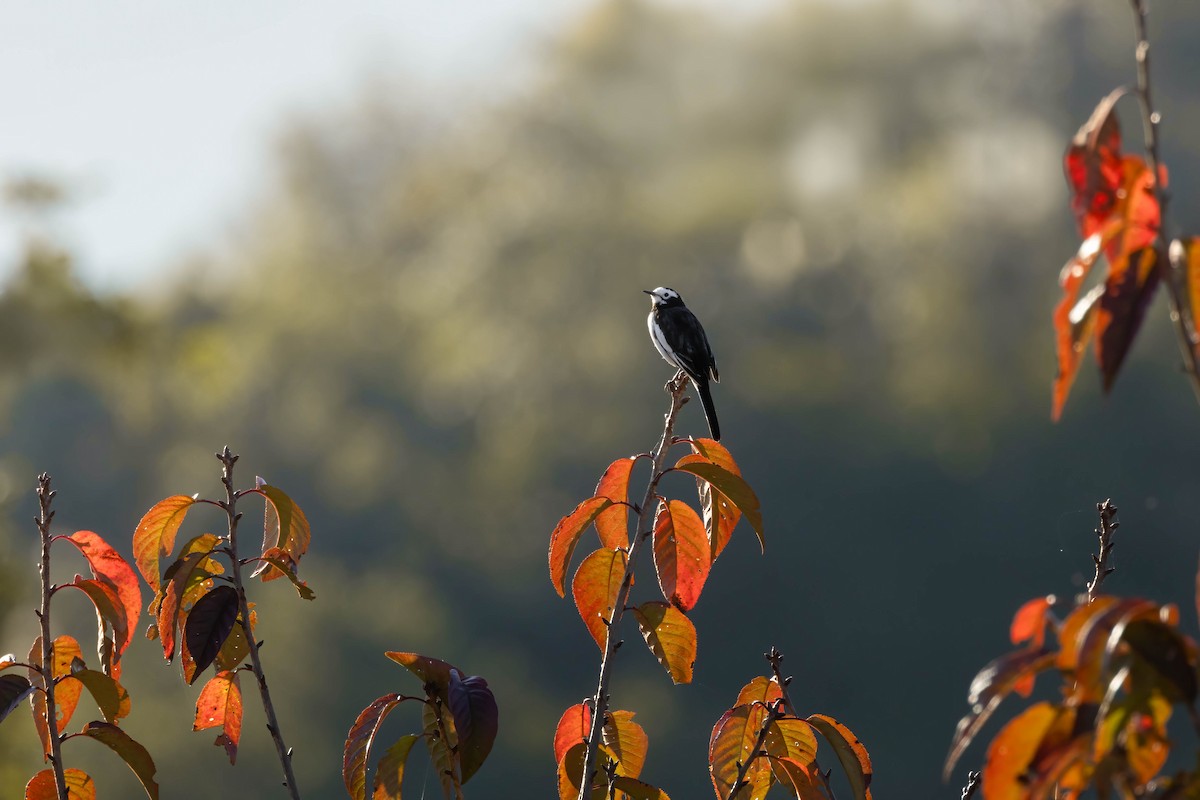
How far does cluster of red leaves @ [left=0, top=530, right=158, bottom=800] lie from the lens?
6.72ft

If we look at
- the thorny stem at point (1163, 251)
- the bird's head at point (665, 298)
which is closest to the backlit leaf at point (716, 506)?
the thorny stem at point (1163, 251)

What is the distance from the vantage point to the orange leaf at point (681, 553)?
2406 millimetres

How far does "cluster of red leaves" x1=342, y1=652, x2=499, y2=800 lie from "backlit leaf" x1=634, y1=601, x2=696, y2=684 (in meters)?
0.39

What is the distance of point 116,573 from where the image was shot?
2.21 metres

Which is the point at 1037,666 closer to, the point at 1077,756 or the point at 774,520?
the point at 1077,756

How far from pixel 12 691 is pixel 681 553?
3.63 feet

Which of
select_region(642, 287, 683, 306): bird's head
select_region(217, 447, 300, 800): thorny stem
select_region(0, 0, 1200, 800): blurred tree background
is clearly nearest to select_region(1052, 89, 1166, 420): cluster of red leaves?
select_region(217, 447, 300, 800): thorny stem

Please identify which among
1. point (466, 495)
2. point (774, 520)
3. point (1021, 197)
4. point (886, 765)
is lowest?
point (886, 765)

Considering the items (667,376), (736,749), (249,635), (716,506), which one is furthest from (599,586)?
(667,376)

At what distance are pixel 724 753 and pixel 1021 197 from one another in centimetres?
3223

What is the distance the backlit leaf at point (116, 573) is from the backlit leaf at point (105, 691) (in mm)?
93

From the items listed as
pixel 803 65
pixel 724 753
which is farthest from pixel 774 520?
pixel 724 753

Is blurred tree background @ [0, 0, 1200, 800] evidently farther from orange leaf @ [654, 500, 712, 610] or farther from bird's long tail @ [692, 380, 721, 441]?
orange leaf @ [654, 500, 712, 610]

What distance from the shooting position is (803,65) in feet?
119
